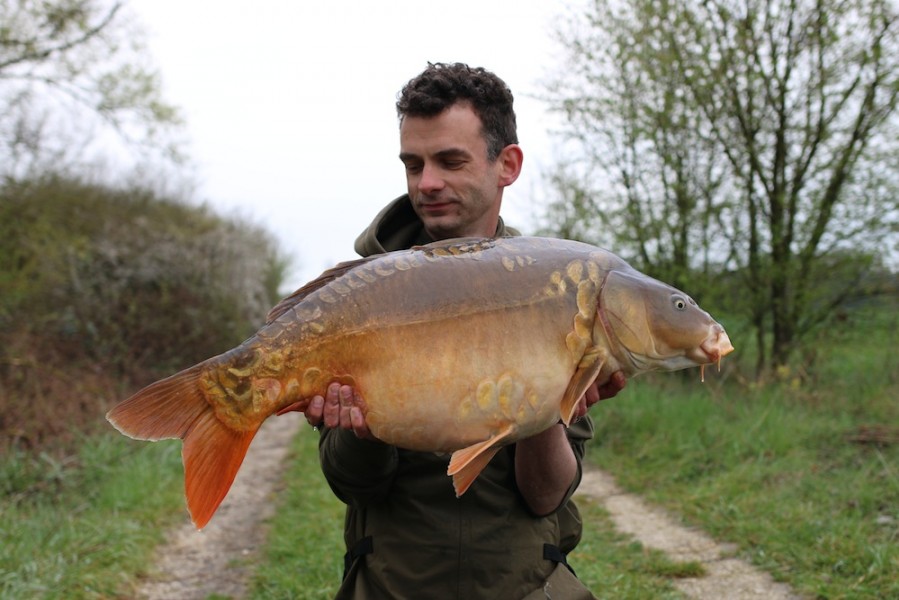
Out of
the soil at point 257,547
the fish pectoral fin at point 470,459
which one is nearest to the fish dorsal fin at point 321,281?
the fish pectoral fin at point 470,459

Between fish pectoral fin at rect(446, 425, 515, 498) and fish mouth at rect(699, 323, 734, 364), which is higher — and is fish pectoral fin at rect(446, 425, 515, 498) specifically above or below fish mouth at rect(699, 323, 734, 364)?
below

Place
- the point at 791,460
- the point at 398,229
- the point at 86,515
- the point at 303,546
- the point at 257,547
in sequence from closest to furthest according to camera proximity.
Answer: the point at 398,229, the point at 303,546, the point at 257,547, the point at 86,515, the point at 791,460

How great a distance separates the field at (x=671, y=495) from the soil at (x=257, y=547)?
0.10 m

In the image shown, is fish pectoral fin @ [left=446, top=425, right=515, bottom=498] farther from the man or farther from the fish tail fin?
the fish tail fin

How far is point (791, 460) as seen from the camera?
5.70 m

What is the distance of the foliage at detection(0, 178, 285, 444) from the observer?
9.25m

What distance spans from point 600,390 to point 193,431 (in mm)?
1011

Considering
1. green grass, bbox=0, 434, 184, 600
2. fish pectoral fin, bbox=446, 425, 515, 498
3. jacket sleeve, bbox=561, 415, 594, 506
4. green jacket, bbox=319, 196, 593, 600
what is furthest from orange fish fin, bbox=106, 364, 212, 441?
green grass, bbox=0, 434, 184, 600

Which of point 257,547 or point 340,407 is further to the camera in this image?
point 257,547

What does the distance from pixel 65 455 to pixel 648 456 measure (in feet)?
15.8

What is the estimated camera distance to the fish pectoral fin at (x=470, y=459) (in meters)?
1.89

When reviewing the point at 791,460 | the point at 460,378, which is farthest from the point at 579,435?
the point at 791,460

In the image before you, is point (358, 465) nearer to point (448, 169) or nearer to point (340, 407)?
point (340, 407)

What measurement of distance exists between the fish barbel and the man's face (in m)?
0.51
